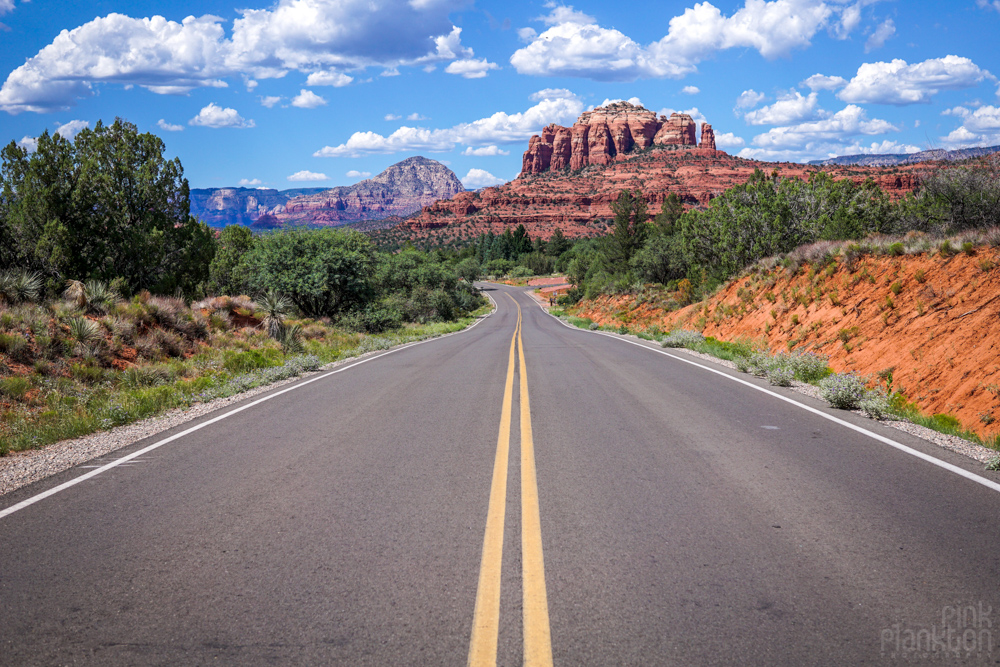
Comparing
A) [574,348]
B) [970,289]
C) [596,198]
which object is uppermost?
[596,198]

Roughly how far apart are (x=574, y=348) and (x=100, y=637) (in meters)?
16.8

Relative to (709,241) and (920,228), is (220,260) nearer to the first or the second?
(709,241)

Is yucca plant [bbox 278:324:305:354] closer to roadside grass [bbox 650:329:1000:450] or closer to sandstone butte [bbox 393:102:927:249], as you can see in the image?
roadside grass [bbox 650:329:1000:450]

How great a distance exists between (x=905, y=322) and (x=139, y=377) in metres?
15.3

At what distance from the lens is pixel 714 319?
22297 mm

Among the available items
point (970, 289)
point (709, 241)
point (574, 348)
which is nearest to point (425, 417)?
point (970, 289)

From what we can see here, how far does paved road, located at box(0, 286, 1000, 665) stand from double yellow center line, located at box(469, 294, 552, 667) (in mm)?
15

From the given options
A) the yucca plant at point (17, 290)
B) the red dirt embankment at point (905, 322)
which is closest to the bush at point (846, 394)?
the red dirt embankment at point (905, 322)

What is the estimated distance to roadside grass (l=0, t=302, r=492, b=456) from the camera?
26.6 feet

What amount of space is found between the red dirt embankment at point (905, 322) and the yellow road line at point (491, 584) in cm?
602

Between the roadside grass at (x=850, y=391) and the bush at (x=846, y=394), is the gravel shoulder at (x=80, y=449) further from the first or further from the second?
the roadside grass at (x=850, y=391)

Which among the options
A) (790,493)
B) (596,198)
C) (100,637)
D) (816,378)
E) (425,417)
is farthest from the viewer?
(596,198)

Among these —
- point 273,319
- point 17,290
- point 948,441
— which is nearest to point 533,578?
point 948,441

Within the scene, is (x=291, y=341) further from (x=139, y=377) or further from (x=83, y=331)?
(x=139, y=377)
